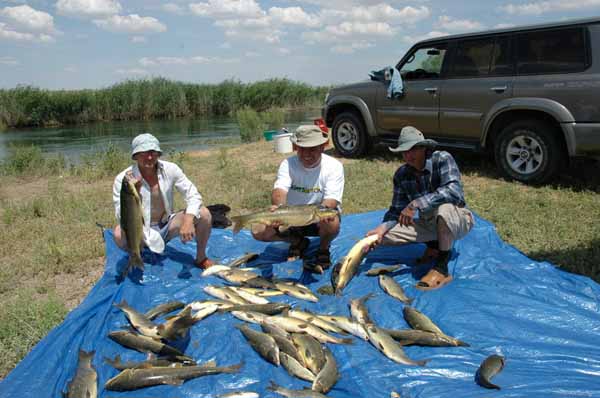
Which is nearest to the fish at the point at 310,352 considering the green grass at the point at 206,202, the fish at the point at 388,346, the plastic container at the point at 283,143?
the fish at the point at 388,346

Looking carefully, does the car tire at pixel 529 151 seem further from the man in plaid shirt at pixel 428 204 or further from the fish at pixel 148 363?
the fish at pixel 148 363

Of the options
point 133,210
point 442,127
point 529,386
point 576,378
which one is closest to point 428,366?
point 529,386

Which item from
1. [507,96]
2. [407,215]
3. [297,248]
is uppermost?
[507,96]

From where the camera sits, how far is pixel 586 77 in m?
6.44

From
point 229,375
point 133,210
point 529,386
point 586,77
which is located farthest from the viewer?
point 586,77

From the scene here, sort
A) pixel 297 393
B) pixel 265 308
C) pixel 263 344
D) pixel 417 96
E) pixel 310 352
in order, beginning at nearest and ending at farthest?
pixel 297 393
pixel 310 352
pixel 263 344
pixel 265 308
pixel 417 96

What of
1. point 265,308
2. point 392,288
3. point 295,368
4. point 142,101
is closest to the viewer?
point 295,368

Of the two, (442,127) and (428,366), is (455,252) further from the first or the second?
(442,127)

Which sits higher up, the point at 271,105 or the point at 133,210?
the point at 271,105

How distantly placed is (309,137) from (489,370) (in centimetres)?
263

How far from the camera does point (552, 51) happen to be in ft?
22.9

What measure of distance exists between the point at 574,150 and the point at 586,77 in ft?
3.39

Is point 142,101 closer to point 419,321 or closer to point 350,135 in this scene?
point 350,135

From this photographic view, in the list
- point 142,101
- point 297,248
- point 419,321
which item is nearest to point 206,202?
point 297,248
